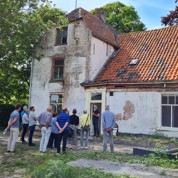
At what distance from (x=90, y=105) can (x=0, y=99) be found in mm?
11365

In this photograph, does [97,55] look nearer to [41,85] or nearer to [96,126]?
[41,85]

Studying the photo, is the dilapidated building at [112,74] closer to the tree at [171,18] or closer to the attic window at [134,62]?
the attic window at [134,62]

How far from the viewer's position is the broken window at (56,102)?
21594 mm

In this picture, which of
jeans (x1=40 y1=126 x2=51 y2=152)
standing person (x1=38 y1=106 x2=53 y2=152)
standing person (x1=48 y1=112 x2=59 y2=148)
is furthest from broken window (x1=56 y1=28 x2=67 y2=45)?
jeans (x1=40 y1=126 x2=51 y2=152)

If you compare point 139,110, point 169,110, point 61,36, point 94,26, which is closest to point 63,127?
point 139,110

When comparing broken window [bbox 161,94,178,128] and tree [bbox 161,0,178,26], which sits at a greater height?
tree [bbox 161,0,178,26]

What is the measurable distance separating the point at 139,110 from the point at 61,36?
30.1 feet

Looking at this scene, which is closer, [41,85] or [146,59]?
[146,59]

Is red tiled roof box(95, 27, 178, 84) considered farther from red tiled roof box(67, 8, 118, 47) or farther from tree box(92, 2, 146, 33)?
tree box(92, 2, 146, 33)

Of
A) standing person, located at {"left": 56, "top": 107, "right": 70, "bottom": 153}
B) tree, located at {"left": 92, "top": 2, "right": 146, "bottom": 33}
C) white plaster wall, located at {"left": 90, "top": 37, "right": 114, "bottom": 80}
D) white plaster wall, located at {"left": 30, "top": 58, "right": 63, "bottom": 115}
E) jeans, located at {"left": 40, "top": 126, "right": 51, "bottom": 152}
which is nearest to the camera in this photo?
standing person, located at {"left": 56, "top": 107, "right": 70, "bottom": 153}

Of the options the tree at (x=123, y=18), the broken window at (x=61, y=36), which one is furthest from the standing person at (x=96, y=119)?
the tree at (x=123, y=18)

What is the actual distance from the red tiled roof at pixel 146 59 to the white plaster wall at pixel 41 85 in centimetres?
427

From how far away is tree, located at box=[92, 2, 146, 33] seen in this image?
35750 mm

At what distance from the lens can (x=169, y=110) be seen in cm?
1728
